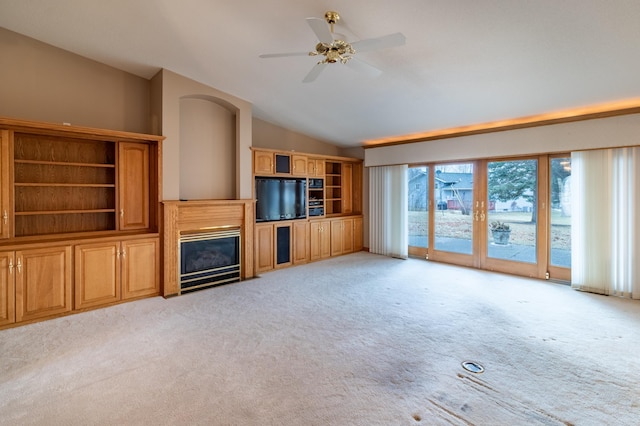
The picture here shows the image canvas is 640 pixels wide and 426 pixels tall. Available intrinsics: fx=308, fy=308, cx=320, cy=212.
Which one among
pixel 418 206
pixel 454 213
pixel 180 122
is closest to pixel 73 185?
pixel 180 122

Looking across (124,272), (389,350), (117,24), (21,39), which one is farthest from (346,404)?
(21,39)

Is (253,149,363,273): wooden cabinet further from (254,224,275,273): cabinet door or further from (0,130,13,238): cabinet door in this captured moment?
(0,130,13,238): cabinet door

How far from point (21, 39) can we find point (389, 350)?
17.9 ft

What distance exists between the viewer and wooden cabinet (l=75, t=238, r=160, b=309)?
3703mm

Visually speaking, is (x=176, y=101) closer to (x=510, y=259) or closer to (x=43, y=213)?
(x=43, y=213)

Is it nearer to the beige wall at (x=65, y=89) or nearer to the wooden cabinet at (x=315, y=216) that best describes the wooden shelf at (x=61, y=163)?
the beige wall at (x=65, y=89)

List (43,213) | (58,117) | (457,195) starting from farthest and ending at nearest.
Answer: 1. (457,195)
2. (58,117)
3. (43,213)

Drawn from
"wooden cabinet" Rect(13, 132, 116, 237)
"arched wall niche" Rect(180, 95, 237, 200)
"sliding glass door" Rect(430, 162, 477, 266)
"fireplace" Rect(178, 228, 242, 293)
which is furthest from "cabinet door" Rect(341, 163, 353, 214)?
"wooden cabinet" Rect(13, 132, 116, 237)

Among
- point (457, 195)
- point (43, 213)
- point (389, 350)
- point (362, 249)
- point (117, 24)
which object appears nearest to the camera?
point (389, 350)

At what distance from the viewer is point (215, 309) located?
3.81 metres

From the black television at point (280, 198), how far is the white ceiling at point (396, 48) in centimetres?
155

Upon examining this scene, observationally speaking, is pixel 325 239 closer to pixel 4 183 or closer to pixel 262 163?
pixel 262 163

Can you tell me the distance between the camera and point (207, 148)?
203 inches

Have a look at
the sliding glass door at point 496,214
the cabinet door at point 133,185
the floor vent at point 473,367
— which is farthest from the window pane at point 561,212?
the cabinet door at point 133,185
